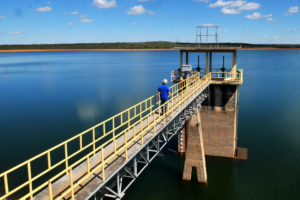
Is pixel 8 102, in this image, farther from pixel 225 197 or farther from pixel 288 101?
pixel 288 101

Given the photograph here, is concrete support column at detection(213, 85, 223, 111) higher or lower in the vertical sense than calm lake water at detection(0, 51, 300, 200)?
higher

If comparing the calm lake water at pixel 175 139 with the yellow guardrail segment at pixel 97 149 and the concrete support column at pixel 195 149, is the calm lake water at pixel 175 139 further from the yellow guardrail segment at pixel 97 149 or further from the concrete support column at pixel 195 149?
the yellow guardrail segment at pixel 97 149

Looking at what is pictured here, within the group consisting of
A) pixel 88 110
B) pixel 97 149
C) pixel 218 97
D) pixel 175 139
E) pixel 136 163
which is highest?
pixel 97 149


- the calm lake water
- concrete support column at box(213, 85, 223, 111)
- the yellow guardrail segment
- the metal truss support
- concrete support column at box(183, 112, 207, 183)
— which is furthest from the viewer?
concrete support column at box(213, 85, 223, 111)

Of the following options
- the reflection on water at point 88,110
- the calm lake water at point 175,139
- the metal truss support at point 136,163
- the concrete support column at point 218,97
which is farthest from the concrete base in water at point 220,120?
the reflection on water at point 88,110

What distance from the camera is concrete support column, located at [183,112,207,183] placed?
16.3 metres

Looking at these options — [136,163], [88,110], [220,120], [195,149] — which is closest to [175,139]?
[220,120]

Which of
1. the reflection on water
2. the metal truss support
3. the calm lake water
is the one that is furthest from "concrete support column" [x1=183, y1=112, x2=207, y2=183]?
the reflection on water

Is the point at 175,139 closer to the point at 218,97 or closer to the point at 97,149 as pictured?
the point at 218,97

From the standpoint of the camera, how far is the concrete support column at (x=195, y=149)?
53.6ft

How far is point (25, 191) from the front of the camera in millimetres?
16156

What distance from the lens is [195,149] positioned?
16953 mm

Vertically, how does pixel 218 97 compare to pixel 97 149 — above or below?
below

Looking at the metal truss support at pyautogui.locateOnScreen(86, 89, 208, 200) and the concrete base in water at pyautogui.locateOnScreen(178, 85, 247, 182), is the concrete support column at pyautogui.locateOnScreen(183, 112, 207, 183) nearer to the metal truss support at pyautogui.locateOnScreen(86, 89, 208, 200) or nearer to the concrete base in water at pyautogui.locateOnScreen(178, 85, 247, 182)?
the metal truss support at pyautogui.locateOnScreen(86, 89, 208, 200)
